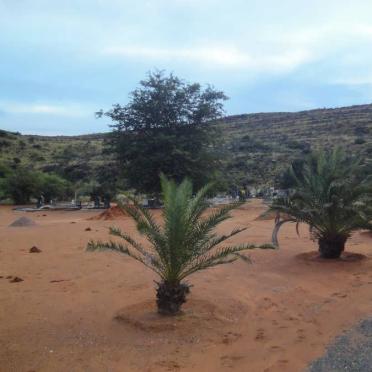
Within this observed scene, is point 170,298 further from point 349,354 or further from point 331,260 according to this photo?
point 331,260

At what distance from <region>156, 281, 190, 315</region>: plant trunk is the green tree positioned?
73.8ft

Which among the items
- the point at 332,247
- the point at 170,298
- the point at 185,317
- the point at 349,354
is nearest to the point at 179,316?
the point at 185,317

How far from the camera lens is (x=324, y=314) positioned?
745 centimetres

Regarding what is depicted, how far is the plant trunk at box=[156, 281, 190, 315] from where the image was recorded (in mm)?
7410

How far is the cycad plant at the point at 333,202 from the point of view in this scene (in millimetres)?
11406

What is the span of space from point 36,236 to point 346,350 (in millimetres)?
13172

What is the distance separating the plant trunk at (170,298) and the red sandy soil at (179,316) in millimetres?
173

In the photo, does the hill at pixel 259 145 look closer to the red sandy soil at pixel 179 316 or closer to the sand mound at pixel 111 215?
the sand mound at pixel 111 215

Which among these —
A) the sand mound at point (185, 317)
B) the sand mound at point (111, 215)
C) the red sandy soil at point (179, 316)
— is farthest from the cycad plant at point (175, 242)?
the sand mound at point (111, 215)

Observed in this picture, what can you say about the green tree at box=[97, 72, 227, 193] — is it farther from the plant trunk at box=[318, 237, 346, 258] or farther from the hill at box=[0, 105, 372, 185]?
the plant trunk at box=[318, 237, 346, 258]

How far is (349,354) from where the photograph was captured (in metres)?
5.66

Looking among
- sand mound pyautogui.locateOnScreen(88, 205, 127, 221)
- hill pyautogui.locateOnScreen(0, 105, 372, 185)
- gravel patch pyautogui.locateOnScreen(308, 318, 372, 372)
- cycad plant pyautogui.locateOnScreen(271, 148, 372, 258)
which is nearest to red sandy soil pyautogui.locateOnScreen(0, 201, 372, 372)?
gravel patch pyautogui.locateOnScreen(308, 318, 372, 372)

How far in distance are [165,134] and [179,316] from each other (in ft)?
80.6

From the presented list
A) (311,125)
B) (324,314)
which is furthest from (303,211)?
(311,125)
